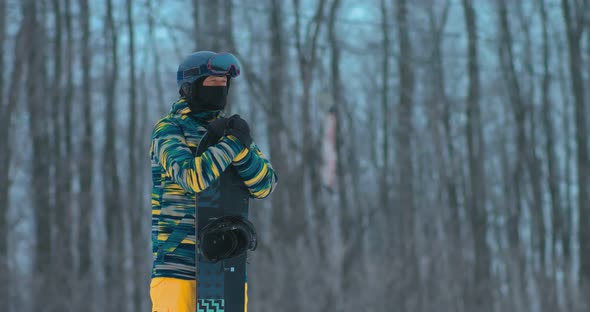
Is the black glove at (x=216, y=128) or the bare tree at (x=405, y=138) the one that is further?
the bare tree at (x=405, y=138)

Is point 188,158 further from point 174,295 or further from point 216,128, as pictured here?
point 174,295

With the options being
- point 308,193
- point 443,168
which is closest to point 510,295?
point 443,168

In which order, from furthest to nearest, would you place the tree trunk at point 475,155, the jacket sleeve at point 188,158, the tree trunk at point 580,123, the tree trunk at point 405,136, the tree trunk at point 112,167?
1. the tree trunk at point 580,123
2. the tree trunk at point 475,155
3. the tree trunk at point 405,136
4. the tree trunk at point 112,167
5. the jacket sleeve at point 188,158

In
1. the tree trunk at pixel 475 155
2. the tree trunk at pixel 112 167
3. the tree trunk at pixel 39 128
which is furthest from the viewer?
the tree trunk at pixel 475 155

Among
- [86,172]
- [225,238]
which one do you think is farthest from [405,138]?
[225,238]

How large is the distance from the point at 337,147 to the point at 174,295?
34.5 ft

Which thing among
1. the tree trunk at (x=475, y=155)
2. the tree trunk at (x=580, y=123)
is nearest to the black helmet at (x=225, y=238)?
the tree trunk at (x=475, y=155)

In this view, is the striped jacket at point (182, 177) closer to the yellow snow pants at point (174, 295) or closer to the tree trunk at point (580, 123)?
the yellow snow pants at point (174, 295)

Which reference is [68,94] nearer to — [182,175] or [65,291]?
[65,291]

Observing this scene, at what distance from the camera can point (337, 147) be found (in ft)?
42.7

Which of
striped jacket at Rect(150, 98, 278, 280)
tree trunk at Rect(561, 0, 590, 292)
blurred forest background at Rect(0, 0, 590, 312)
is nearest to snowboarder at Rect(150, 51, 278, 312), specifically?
striped jacket at Rect(150, 98, 278, 280)

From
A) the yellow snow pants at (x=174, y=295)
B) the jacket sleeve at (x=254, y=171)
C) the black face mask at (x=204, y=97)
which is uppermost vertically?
the black face mask at (x=204, y=97)

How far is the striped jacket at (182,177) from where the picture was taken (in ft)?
8.20

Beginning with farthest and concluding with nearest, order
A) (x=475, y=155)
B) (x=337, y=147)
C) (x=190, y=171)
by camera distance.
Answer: (x=475, y=155) < (x=337, y=147) < (x=190, y=171)
